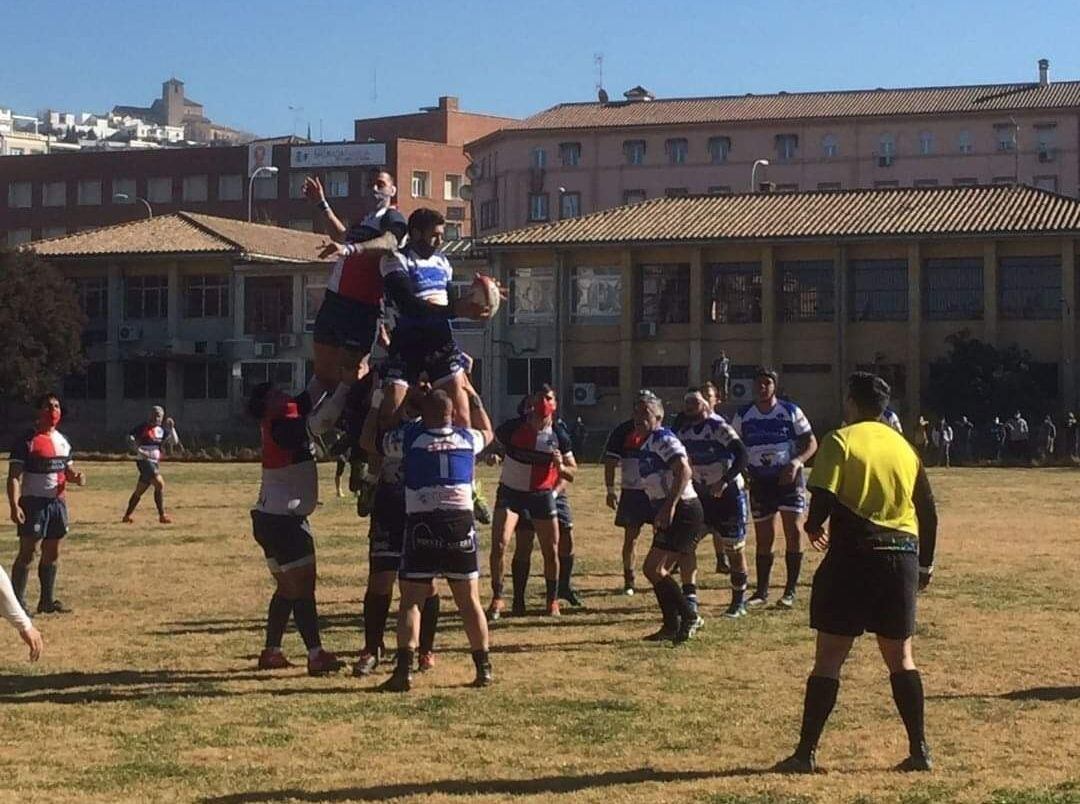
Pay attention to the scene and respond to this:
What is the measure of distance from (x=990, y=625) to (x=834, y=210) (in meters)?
53.8

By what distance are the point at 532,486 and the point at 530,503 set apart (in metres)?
0.16

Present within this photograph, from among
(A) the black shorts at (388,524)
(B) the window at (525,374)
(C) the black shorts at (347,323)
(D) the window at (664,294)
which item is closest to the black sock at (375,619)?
(A) the black shorts at (388,524)

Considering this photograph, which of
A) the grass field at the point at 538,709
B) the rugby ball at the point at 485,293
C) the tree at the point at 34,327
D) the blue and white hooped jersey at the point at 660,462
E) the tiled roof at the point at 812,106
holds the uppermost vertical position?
the tiled roof at the point at 812,106

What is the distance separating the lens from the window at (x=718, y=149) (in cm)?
9644

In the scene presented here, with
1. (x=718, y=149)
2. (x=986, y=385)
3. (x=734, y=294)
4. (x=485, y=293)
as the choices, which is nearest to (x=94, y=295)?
(x=734, y=294)

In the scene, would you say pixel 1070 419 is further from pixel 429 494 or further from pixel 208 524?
pixel 429 494

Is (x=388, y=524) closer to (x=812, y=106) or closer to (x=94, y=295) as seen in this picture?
(x=94, y=295)

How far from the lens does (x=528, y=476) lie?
16203 mm

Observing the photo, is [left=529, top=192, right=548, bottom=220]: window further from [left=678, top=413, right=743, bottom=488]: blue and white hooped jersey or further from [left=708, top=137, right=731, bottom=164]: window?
[left=678, top=413, right=743, bottom=488]: blue and white hooped jersey

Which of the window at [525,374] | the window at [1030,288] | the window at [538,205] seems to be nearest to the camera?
the window at [1030,288]

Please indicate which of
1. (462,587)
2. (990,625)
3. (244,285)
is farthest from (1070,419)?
(462,587)

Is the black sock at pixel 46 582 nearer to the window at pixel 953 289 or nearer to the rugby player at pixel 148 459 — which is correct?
the rugby player at pixel 148 459

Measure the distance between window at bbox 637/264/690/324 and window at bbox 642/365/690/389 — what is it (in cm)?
183

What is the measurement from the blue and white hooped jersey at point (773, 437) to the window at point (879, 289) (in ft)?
163
